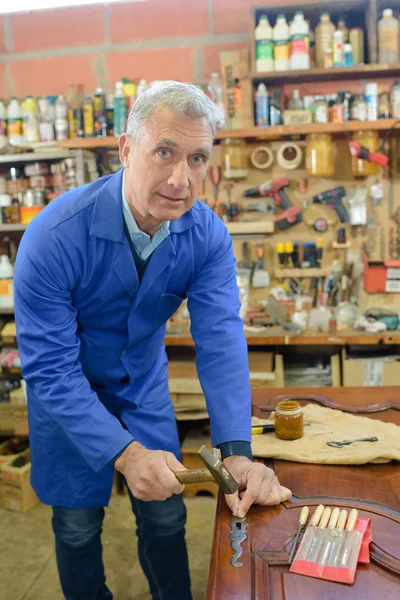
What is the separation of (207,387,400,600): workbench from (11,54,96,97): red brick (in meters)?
2.76

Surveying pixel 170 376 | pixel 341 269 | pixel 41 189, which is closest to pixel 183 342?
pixel 170 376

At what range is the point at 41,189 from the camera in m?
3.30

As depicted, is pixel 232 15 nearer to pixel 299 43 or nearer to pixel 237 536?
pixel 299 43

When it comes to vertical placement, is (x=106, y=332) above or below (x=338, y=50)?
below

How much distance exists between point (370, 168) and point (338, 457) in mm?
2051

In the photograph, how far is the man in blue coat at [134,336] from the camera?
4.57ft

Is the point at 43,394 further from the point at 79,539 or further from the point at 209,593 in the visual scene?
the point at 209,593

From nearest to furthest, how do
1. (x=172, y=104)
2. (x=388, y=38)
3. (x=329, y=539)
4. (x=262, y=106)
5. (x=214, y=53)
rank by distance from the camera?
(x=329, y=539) → (x=172, y=104) → (x=388, y=38) → (x=262, y=106) → (x=214, y=53)

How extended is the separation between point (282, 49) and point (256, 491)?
2482 mm

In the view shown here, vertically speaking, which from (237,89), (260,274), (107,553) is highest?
(237,89)

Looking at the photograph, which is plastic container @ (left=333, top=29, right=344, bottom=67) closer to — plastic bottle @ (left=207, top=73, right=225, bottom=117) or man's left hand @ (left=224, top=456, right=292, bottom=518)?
plastic bottle @ (left=207, top=73, right=225, bottom=117)

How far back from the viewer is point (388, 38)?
2.98 metres

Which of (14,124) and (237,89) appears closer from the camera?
(237,89)

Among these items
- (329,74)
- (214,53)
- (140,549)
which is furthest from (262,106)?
(140,549)
